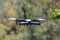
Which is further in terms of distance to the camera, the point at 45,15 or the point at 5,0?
the point at 5,0

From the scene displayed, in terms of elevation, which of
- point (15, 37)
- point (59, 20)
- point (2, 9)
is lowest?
point (15, 37)

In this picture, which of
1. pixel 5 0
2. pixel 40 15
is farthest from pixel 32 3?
pixel 5 0

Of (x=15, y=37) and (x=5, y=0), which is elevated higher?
(x=5, y=0)

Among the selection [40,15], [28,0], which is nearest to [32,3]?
[28,0]

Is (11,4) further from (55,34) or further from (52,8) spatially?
(55,34)

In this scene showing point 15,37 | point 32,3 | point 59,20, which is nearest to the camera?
point 15,37

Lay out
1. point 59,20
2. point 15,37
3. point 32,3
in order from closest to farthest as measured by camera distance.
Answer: point 15,37 < point 59,20 < point 32,3
